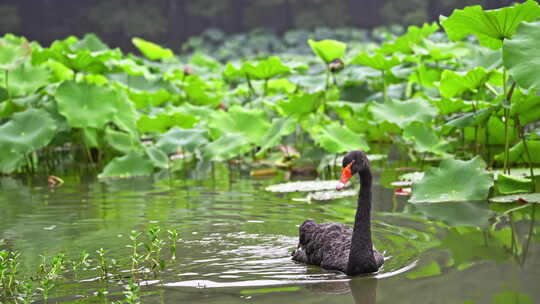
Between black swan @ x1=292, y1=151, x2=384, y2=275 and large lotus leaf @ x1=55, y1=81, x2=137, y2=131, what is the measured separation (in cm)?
315

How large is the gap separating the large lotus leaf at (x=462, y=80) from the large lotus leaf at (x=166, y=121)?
2.29 meters

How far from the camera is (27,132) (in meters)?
5.69

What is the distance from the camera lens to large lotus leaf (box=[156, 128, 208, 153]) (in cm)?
577

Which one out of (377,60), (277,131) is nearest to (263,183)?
(277,131)

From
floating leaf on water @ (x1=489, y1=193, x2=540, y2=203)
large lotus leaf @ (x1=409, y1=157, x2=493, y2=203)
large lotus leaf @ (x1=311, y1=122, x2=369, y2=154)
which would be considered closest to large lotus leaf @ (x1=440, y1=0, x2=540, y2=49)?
large lotus leaf @ (x1=409, y1=157, x2=493, y2=203)

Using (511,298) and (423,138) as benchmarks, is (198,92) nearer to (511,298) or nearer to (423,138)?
(423,138)

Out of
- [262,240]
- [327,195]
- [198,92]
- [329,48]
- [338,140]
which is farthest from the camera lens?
[198,92]

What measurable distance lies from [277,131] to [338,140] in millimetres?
619

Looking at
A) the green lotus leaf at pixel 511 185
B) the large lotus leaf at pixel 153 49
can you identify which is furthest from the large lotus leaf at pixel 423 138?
the large lotus leaf at pixel 153 49

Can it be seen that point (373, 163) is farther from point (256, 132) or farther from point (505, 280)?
point (505, 280)

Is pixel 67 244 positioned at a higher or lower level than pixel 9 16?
lower

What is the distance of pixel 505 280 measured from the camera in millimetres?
2738

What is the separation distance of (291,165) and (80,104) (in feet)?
6.06

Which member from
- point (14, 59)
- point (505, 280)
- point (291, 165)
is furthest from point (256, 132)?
point (505, 280)
